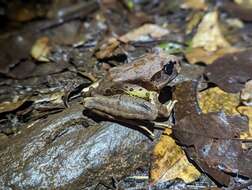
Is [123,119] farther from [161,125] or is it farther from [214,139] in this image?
[214,139]

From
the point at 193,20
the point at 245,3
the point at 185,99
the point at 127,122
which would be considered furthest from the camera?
the point at 245,3

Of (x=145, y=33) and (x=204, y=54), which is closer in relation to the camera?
(x=204, y=54)

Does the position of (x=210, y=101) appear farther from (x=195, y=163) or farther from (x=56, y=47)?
(x=56, y=47)

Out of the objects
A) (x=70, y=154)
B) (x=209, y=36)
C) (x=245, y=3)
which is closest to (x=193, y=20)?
(x=209, y=36)

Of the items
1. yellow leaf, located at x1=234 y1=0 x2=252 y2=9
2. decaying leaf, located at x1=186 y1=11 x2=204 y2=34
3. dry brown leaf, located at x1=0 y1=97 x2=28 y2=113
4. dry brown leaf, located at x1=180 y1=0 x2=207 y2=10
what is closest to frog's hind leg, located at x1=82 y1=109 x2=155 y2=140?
dry brown leaf, located at x1=0 y1=97 x2=28 y2=113

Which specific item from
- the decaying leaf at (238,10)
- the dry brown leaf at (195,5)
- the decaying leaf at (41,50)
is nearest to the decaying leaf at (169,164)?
the decaying leaf at (41,50)

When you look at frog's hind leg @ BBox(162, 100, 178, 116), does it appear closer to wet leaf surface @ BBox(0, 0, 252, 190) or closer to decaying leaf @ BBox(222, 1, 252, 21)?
wet leaf surface @ BBox(0, 0, 252, 190)

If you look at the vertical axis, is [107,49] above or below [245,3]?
above
